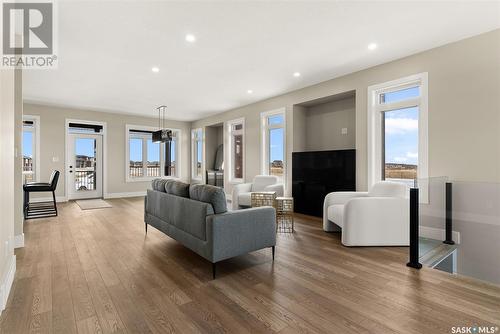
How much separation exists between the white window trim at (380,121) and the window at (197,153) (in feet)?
21.0

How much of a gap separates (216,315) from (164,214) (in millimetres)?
1789

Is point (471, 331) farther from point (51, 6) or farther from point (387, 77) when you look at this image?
point (51, 6)

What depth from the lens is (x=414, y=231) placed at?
9.25 ft

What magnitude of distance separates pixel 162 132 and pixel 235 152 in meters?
2.27

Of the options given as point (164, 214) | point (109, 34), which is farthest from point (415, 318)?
point (109, 34)

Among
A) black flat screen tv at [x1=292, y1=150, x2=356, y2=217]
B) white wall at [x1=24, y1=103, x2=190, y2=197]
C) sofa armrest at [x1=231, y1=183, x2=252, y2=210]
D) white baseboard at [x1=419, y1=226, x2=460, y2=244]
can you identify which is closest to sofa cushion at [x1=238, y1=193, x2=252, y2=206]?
sofa armrest at [x1=231, y1=183, x2=252, y2=210]

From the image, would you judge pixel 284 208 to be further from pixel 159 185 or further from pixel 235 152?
pixel 235 152

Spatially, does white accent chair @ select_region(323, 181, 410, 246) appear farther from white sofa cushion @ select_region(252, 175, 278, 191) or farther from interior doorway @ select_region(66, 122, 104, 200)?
interior doorway @ select_region(66, 122, 104, 200)

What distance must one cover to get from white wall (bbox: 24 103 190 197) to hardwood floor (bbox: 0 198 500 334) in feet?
16.0

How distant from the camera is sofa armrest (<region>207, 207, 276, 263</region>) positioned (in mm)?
2404

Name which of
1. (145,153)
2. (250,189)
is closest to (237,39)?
(250,189)

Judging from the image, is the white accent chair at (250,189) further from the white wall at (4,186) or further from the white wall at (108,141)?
the white wall at (108,141)

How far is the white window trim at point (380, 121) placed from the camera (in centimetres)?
375

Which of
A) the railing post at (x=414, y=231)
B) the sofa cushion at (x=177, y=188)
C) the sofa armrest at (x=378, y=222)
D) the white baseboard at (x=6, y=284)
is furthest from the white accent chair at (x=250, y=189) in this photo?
the white baseboard at (x=6, y=284)
